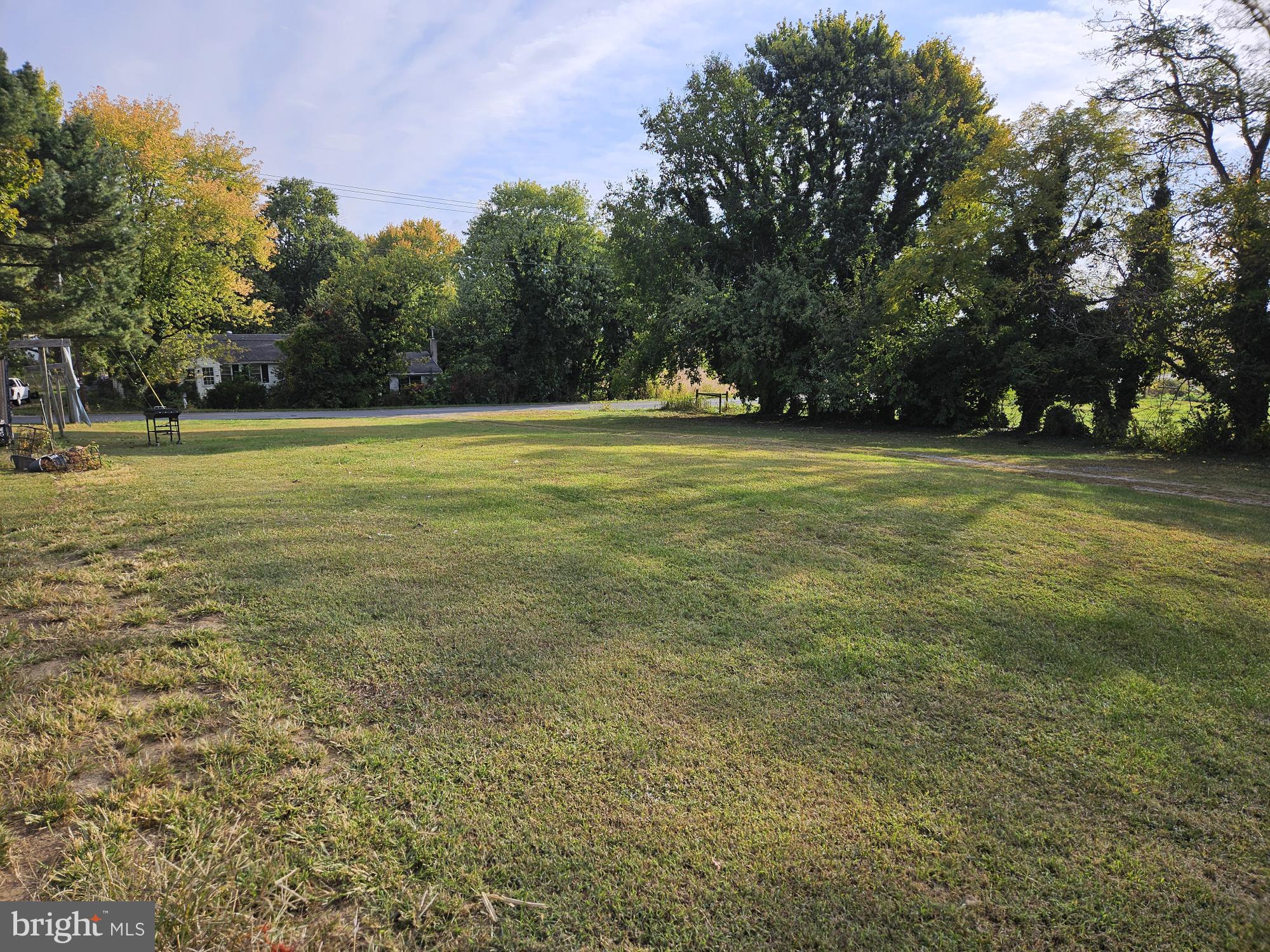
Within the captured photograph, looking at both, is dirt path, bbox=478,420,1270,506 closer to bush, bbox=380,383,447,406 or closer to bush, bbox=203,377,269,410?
bush, bbox=380,383,447,406

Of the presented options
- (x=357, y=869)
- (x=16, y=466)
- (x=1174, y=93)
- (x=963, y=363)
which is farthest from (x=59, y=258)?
(x=1174, y=93)

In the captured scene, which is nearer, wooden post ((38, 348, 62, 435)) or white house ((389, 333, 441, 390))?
wooden post ((38, 348, 62, 435))

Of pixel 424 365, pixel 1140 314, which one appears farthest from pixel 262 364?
pixel 1140 314

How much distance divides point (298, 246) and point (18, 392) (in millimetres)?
34338

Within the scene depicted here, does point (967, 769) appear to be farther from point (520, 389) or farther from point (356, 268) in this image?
point (356, 268)

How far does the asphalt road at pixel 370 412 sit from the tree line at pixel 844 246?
2913mm

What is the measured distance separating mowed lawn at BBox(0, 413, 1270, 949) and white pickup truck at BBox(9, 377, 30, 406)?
26309 millimetres

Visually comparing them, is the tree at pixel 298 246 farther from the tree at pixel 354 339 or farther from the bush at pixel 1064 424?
the bush at pixel 1064 424

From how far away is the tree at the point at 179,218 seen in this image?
28.7 meters

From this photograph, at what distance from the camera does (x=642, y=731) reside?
272 centimetres

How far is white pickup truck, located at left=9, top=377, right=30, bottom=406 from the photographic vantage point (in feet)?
80.8

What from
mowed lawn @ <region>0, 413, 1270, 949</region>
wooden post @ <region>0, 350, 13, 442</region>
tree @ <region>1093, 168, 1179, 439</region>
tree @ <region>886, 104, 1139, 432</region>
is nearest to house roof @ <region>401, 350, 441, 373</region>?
wooden post @ <region>0, 350, 13, 442</region>

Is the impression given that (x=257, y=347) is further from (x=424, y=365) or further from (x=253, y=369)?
(x=424, y=365)

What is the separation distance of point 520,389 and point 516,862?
3712 cm
